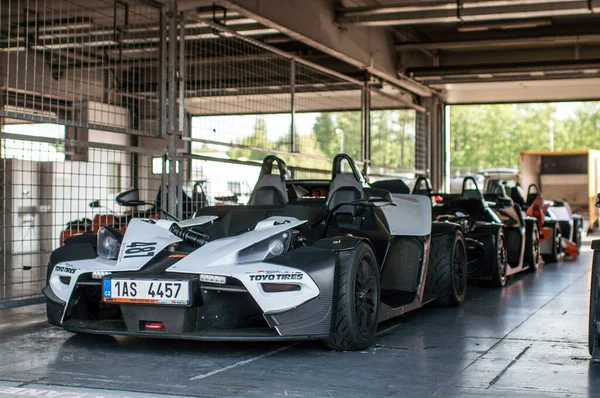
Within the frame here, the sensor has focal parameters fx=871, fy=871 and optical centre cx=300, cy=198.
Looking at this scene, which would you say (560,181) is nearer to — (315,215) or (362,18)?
(362,18)

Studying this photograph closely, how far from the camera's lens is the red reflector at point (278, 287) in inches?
200

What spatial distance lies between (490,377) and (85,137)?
15566 mm

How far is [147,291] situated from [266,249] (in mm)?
767

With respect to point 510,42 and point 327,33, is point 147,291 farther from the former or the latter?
point 510,42

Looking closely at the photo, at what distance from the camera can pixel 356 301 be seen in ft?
18.3

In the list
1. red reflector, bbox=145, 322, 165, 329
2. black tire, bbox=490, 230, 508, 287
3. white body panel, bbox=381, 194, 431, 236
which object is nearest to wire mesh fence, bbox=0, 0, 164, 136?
white body panel, bbox=381, 194, 431, 236

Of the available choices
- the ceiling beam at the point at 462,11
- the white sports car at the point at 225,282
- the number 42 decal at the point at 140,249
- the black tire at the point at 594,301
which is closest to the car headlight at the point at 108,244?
the white sports car at the point at 225,282

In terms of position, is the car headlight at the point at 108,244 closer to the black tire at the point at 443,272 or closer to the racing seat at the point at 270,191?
the racing seat at the point at 270,191

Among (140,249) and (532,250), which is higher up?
(140,249)

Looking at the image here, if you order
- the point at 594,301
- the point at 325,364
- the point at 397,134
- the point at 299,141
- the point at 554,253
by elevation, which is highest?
the point at 397,134

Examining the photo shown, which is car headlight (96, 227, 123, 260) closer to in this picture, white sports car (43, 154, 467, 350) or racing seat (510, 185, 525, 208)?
white sports car (43, 154, 467, 350)

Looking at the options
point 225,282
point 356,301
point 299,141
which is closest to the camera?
point 225,282

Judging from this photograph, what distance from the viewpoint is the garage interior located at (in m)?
4.75

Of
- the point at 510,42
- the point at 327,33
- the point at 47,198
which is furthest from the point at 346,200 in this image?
the point at 510,42
